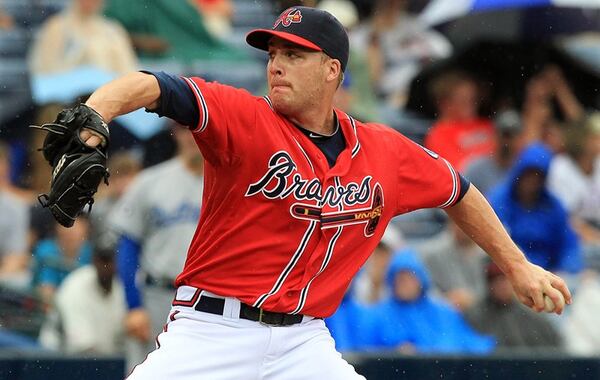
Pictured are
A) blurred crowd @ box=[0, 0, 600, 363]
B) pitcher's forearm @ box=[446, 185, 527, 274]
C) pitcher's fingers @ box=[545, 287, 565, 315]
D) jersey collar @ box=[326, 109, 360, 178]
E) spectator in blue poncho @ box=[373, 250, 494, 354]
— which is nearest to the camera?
jersey collar @ box=[326, 109, 360, 178]

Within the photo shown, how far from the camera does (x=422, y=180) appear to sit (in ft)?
18.1

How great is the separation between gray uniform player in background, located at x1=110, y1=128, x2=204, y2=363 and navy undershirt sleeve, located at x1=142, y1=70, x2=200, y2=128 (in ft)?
9.25

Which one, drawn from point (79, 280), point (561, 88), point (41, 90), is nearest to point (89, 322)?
point (79, 280)

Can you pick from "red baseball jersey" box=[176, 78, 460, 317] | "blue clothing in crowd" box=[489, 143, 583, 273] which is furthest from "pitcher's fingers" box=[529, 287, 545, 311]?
"blue clothing in crowd" box=[489, 143, 583, 273]

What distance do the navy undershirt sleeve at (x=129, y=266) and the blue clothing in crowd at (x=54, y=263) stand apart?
2.40 ft

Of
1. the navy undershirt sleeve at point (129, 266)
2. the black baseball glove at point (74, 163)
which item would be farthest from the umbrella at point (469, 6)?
the black baseball glove at point (74, 163)

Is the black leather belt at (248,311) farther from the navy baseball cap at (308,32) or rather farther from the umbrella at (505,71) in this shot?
the umbrella at (505,71)

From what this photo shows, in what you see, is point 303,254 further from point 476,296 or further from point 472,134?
point 472,134

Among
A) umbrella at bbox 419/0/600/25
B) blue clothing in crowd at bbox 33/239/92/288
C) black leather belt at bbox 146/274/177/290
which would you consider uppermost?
umbrella at bbox 419/0/600/25

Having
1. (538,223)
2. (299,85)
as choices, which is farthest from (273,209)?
(538,223)

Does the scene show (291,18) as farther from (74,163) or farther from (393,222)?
(393,222)

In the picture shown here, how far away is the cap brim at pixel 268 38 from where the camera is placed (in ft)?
16.3

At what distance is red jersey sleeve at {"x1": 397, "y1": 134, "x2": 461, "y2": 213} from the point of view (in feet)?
17.9

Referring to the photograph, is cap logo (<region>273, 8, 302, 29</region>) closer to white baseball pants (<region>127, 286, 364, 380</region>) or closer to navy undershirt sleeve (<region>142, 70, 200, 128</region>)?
navy undershirt sleeve (<region>142, 70, 200, 128</region>)
